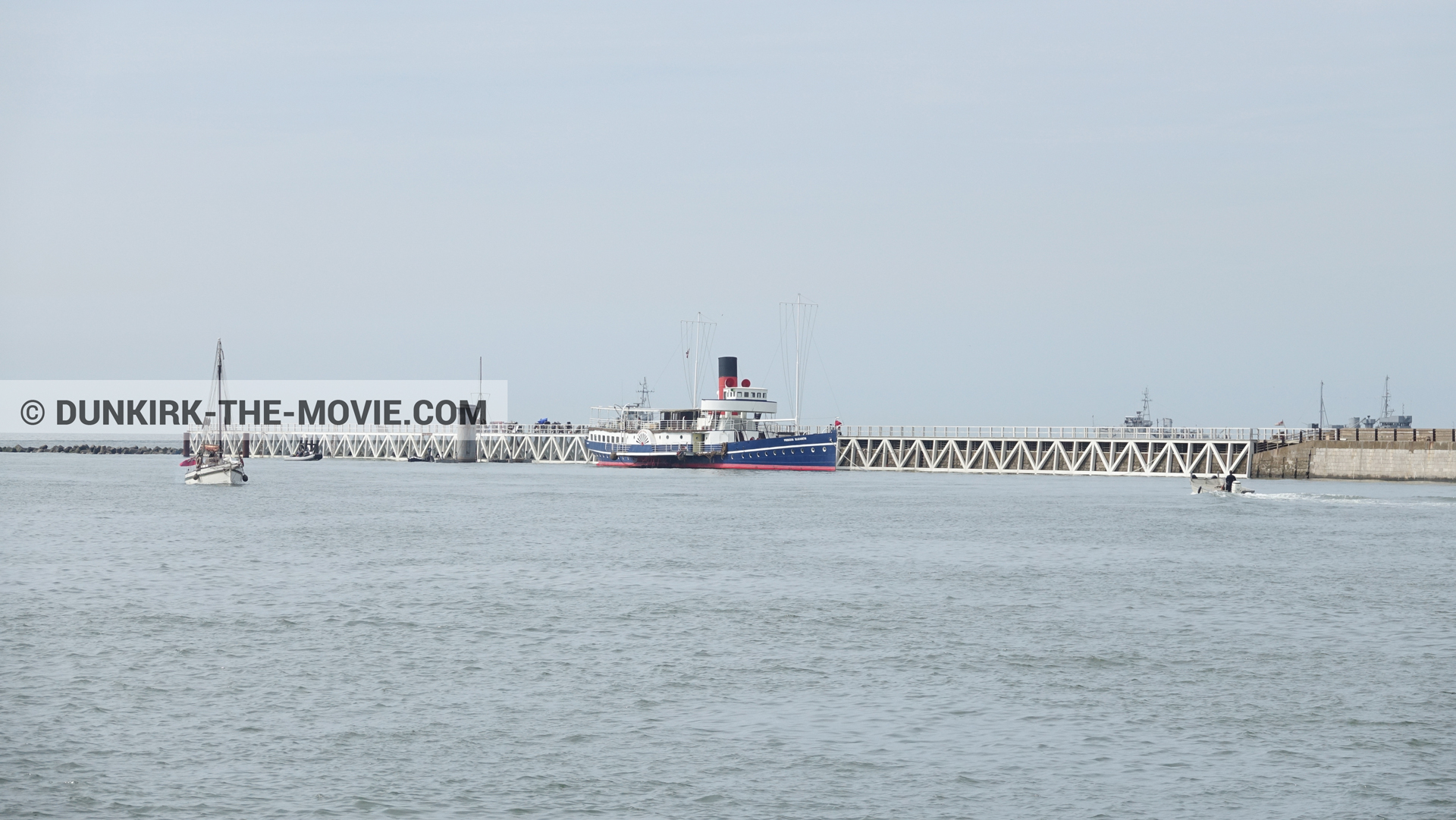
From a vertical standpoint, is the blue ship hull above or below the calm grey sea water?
above

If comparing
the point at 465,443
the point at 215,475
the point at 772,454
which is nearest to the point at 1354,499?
the point at 772,454

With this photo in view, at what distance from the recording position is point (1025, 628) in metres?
28.5

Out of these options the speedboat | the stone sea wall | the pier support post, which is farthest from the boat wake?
the speedboat

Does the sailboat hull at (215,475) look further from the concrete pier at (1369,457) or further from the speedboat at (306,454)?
the speedboat at (306,454)

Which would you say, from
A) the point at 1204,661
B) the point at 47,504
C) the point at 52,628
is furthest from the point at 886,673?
the point at 47,504

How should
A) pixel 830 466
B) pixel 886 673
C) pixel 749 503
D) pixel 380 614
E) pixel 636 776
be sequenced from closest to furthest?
pixel 636 776 < pixel 886 673 < pixel 380 614 < pixel 749 503 < pixel 830 466

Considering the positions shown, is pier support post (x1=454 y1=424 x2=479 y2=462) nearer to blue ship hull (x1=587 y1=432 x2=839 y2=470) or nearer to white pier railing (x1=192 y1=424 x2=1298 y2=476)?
white pier railing (x1=192 y1=424 x2=1298 y2=476)

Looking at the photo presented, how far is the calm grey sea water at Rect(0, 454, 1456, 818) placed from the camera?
640 inches

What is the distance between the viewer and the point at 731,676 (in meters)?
23.0

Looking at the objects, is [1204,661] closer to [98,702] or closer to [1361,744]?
[1361,744]

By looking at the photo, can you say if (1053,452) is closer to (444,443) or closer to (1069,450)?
(1069,450)

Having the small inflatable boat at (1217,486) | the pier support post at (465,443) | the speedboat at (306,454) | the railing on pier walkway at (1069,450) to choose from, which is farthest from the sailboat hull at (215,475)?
the speedboat at (306,454)

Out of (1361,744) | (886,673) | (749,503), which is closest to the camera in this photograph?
(1361,744)

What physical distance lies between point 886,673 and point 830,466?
3789 inches
